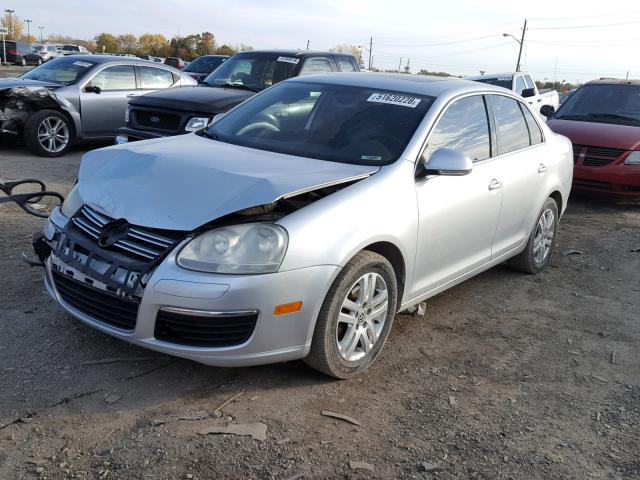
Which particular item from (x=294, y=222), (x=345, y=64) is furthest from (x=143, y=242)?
(x=345, y=64)

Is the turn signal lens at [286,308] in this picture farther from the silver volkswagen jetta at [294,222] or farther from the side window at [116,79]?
the side window at [116,79]

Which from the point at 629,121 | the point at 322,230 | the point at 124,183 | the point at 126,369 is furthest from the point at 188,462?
the point at 629,121

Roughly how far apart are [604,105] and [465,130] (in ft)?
20.7

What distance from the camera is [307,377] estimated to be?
144 inches

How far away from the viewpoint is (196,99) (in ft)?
28.4

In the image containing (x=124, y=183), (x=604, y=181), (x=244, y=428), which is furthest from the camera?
(x=604, y=181)

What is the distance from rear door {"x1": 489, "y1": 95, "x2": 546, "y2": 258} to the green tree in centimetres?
9582

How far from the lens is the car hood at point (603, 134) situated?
28.8 feet

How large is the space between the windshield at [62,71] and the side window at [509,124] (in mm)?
7456

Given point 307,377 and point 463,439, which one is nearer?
point 463,439

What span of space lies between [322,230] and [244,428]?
104cm

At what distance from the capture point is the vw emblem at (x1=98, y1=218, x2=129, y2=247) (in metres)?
3.36

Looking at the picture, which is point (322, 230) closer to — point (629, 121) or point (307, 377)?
point (307, 377)

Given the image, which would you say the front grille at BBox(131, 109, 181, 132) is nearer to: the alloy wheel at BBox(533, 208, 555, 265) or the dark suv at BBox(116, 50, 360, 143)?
the dark suv at BBox(116, 50, 360, 143)
